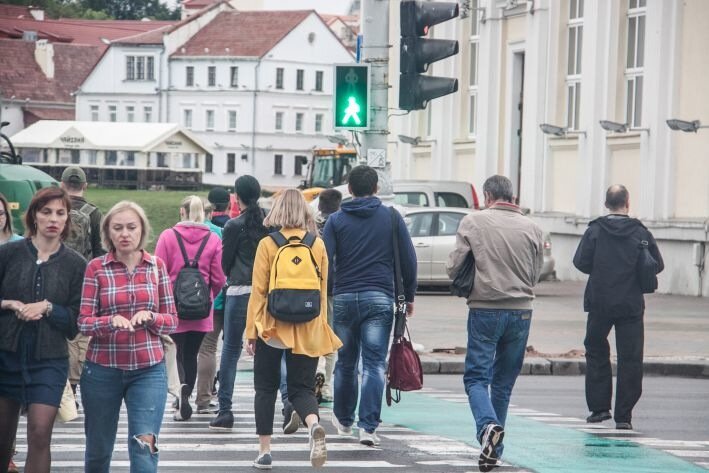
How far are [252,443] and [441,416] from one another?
2.40m

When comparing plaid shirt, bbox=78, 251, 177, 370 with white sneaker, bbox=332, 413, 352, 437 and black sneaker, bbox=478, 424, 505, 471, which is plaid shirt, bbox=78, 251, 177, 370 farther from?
white sneaker, bbox=332, 413, 352, 437

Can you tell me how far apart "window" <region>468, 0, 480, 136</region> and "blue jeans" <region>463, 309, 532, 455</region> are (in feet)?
100

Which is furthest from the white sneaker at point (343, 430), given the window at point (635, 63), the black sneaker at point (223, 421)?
the window at point (635, 63)

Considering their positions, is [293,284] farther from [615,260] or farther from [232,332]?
[615,260]

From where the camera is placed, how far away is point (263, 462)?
9.64 metres

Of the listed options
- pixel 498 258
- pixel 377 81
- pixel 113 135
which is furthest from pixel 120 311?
pixel 113 135

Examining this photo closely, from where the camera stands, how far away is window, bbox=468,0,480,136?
135ft

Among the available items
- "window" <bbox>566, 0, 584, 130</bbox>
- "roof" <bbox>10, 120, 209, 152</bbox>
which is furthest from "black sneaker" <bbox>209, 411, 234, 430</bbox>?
"roof" <bbox>10, 120, 209, 152</bbox>

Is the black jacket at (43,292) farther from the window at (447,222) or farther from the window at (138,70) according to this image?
the window at (138,70)

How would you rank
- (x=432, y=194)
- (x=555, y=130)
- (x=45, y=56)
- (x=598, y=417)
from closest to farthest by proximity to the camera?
(x=598, y=417), (x=432, y=194), (x=555, y=130), (x=45, y=56)

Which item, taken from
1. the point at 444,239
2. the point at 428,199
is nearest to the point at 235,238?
the point at 444,239

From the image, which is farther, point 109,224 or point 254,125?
point 254,125

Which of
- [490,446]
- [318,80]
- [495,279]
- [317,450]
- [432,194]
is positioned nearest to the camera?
[317,450]

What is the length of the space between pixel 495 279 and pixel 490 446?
3.81 feet
